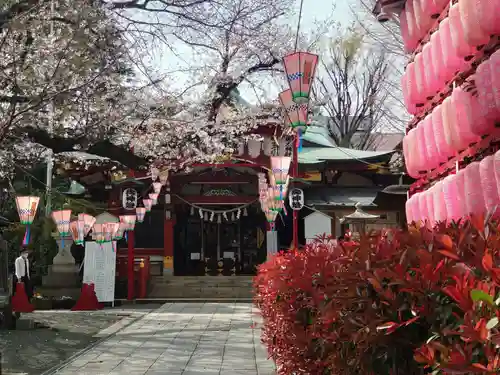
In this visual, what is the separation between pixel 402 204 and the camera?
17656 millimetres

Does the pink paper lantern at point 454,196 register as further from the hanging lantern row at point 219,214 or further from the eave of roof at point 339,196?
the hanging lantern row at point 219,214

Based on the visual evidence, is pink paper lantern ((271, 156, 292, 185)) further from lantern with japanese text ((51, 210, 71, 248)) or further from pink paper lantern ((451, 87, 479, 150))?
pink paper lantern ((451, 87, 479, 150))

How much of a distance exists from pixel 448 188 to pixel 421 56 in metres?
2.56

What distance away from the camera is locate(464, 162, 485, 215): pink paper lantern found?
23.2 ft

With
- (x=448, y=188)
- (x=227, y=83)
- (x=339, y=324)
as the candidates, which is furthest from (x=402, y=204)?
(x=339, y=324)

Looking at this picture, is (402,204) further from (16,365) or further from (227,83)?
(16,365)

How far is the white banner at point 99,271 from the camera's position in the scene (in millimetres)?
19969

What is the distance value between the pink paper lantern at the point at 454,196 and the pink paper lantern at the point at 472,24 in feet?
5.60

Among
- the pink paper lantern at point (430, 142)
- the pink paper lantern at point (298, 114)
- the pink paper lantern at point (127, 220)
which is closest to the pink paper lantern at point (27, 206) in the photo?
the pink paper lantern at point (127, 220)

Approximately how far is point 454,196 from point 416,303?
19.0 feet

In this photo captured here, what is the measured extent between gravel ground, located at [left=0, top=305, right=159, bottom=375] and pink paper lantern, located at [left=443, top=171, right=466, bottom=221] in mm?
6192

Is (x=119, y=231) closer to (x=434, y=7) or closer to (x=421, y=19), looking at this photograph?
(x=421, y=19)

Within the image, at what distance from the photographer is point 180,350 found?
981cm

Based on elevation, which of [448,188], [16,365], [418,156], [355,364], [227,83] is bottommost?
[16,365]
